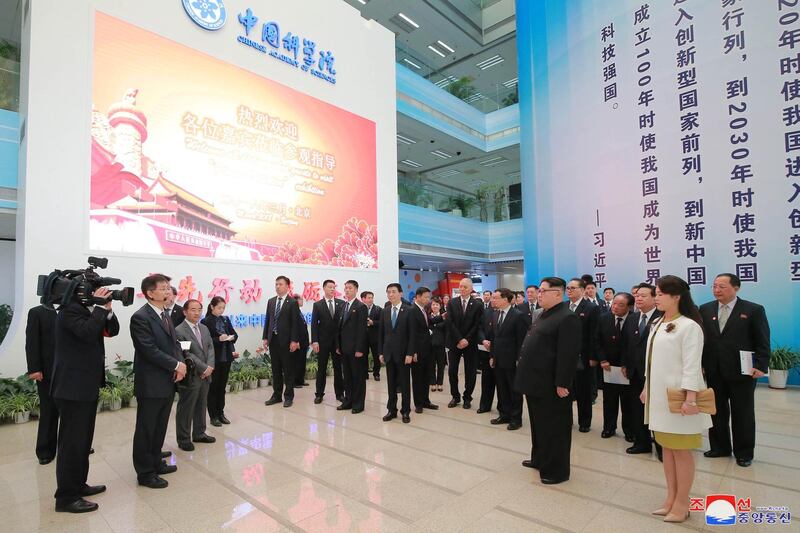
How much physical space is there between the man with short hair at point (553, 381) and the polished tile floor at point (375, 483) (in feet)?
0.69

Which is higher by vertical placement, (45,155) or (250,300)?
(45,155)

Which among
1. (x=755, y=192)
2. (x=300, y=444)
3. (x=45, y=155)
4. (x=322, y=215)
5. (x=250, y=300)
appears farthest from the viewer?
(x=322, y=215)

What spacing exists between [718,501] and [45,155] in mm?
7553

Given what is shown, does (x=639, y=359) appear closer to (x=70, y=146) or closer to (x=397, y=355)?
(x=397, y=355)

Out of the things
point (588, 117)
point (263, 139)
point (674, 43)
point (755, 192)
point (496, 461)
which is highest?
point (674, 43)

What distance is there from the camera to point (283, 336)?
5.50 m

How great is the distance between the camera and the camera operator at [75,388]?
2.69 meters

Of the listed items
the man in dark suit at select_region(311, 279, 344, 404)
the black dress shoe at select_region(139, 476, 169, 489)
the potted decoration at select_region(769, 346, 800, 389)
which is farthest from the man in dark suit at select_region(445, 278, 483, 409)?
the potted decoration at select_region(769, 346, 800, 389)

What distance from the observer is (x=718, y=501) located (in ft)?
8.71

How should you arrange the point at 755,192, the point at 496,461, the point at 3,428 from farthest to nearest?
1. the point at 755,192
2. the point at 3,428
3. the point at 496,461

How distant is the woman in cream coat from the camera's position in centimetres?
239

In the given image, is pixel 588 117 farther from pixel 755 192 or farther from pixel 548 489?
pixel 548 489

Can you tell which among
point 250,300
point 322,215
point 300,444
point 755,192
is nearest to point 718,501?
point 300,444

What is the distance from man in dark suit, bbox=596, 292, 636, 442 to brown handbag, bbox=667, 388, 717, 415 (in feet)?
5.61
